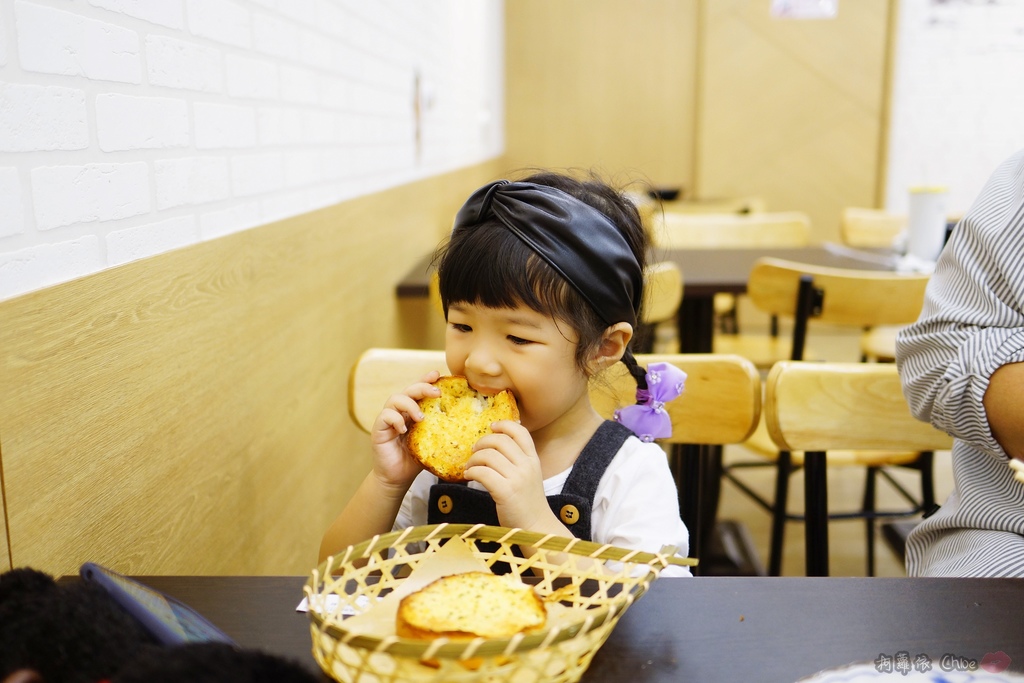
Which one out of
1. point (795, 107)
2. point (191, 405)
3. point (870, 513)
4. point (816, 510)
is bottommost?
point (870, 513)

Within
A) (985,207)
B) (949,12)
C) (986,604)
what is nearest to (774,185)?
(949,12)

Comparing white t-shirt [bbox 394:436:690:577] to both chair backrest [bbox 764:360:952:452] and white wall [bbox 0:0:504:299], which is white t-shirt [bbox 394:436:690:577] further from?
white wall [bbox 0:0:504:299]

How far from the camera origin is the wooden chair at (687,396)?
1.37 m

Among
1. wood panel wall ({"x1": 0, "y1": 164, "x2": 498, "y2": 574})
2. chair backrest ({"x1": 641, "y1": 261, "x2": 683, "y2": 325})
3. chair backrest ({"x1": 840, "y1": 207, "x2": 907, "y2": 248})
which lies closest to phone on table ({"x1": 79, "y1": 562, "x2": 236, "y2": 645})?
wood panel wall ({"x1": 0, "y1": 164, "x2": 498, "y2": 574})

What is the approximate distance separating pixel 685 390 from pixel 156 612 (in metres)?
0.95

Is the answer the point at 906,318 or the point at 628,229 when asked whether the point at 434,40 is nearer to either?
the point at 906,318

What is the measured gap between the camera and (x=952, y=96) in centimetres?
602

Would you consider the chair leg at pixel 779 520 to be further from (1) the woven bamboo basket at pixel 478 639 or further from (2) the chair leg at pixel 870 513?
(1) the woven bamboo basket at pixel 478 639

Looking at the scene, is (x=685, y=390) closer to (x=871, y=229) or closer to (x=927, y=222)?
(x=927, y=222)

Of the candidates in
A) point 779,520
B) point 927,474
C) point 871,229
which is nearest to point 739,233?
point 871,229

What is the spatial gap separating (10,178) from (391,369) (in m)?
0.69

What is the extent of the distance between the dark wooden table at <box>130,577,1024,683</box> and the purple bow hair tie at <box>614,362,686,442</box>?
0.44 metres

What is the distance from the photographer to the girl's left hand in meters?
1.00

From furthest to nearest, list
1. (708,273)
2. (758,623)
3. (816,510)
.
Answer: (708,273) → (816,510) → (758,623)
